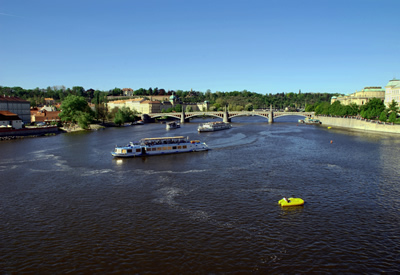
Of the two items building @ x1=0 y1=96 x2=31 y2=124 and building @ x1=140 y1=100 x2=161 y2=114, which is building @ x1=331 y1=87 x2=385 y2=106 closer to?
Result: building @ x1=140 y1=100 x2=161 y2=114

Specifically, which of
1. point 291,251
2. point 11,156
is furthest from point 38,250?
point 11,156

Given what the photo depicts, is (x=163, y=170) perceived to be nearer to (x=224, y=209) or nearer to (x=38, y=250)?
(x=224, y=209)

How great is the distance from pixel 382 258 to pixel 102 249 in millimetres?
15139

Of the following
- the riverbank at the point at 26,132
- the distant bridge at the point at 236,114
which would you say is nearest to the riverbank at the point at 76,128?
the riverbank at the point at 26,132

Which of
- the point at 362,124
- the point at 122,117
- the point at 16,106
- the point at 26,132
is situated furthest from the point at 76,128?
the point at 362,124

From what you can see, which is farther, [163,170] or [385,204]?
[163,170]

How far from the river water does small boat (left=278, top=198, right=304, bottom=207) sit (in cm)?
55

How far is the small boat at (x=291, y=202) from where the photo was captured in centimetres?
2431

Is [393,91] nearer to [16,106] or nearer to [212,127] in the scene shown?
[212,127]

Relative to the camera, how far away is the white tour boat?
46.0 m

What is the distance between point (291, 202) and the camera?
24.4 m

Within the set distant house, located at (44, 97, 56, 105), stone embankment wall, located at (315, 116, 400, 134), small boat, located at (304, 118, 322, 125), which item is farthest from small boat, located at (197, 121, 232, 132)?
distant house, located at (44, 97, 56, 105)

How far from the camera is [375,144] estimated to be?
57562 mm

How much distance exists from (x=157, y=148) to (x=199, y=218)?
27254mm
